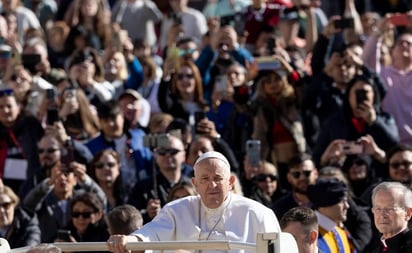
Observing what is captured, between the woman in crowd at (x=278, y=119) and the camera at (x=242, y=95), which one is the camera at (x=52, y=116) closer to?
the camera at (x=242, y=95)

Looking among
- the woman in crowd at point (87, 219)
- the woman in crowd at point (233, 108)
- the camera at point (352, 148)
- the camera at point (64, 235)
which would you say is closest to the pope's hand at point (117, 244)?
the camera at point (64, 235)

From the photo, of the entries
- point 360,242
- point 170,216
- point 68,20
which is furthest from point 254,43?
point 170,216

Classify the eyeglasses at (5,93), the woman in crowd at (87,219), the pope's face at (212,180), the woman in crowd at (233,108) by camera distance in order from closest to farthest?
the pope's face at (212,180)
the woman in crowd at (87,219)
the woman in crowd at (233,108)
the eyeglasses at (5,93)

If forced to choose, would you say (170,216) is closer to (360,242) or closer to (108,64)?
(360,242)

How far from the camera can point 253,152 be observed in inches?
576

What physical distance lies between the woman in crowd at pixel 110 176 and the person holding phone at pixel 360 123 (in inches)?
74.0

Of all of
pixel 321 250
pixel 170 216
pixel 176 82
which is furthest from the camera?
pixel 176 82

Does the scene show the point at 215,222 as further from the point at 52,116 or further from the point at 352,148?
the point at 52,116

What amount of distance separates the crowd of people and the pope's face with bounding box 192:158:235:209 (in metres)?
1.02

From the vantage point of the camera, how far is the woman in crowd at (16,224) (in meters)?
13.7

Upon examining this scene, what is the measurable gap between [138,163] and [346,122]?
6.60 feet

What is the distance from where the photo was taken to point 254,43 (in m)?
18.2

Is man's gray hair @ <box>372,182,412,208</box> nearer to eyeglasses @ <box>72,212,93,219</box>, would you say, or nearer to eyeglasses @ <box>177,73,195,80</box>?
eyeglasses @ <box>72,212,93,219</box>

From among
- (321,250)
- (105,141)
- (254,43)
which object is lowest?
(321,250)
